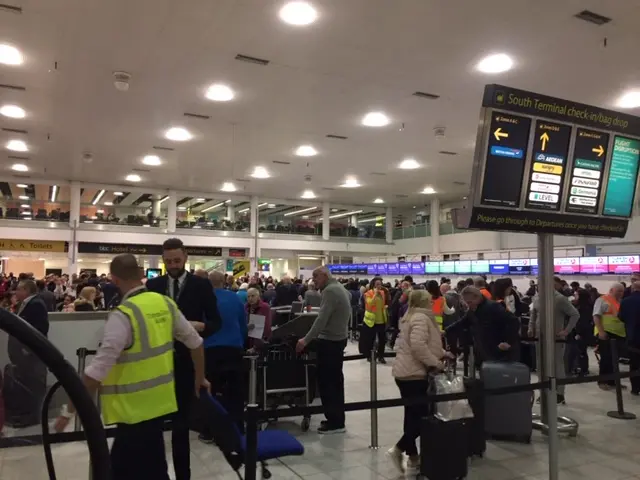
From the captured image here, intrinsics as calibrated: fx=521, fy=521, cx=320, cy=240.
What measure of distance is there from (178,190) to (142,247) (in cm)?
286

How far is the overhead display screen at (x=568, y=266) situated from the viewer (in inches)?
576

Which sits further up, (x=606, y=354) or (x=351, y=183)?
(x=351, y=183)

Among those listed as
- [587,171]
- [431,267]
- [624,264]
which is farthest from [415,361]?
[431,267]

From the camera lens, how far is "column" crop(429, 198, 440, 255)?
24.6 meters

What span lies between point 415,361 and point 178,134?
35.3 ft

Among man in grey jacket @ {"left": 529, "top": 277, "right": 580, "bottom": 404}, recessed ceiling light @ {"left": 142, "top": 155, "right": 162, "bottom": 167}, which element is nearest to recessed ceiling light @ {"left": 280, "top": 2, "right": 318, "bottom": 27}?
man in grey jacket @ {"left": 529, "top": 277, "right": 580, "bottom": 404}

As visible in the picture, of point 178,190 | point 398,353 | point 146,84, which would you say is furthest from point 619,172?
point 178,190

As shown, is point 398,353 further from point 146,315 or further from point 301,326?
point 146,315

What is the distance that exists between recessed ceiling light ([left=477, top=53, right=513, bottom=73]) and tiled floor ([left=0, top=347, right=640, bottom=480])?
5.64 metres

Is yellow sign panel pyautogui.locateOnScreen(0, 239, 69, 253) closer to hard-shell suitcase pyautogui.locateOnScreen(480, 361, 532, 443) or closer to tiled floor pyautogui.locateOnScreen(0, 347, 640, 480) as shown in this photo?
tiled floor pyautogui.locateOnScreen(0, 347, 640, 480)

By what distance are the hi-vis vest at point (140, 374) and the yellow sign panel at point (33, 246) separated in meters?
19.9

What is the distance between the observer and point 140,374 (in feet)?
8.86

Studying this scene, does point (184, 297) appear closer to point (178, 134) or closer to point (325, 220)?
point (178, 134)

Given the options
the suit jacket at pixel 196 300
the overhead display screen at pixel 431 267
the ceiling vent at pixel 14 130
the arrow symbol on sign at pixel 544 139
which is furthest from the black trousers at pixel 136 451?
the overhead display screen at pixel 431 267
